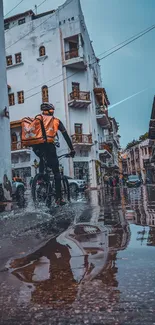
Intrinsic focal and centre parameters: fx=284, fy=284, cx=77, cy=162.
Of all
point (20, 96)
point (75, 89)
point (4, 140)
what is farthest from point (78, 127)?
point (4, 140)

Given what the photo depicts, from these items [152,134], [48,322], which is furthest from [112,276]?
[152,134]

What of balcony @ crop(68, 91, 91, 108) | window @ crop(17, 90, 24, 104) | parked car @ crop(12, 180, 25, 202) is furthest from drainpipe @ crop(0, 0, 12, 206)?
window @ crop(17, 90, 24, 104)

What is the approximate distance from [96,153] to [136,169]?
200ft

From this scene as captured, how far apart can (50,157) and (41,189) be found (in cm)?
65

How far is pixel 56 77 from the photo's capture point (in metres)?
30.7

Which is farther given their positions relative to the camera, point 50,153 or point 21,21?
point 21,21

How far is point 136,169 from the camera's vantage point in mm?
91812

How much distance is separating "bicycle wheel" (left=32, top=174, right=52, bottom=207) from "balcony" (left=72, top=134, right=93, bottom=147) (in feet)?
78.1

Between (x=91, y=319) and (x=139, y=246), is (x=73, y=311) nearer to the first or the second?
(x=91, y=319)

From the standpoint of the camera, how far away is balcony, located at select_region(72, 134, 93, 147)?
97.0 ft

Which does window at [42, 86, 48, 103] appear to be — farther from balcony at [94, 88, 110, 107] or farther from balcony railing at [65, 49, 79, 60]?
balcony at [94, 88, 110, 107]

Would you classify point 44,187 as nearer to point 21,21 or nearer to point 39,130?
point 39,130

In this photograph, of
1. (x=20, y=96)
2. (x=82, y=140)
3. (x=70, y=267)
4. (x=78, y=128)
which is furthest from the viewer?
(x=20, y=96)

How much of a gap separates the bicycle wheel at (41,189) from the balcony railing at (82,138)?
78.1 ft
